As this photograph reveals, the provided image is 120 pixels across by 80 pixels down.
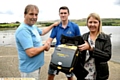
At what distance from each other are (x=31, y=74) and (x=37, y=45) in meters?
0.47

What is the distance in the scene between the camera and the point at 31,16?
3.30 metres

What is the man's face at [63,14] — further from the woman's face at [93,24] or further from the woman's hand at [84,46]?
the woman's hand at [84,46]

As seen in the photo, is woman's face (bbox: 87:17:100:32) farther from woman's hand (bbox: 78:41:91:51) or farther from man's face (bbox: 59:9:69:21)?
man's face (bbox: 59:9:69:21)

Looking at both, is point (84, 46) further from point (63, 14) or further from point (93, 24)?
point (63, 14)

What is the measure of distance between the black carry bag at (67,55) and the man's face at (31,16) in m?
0.64

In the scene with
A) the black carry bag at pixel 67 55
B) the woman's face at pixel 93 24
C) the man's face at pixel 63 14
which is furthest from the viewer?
the man's face at pixel 63 14

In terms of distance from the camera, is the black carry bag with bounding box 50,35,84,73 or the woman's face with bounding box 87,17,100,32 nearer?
the black carry bag with bounding box 50,35,84,73

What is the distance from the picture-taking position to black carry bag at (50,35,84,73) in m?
2.96

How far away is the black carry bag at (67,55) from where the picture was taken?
9.70 ft

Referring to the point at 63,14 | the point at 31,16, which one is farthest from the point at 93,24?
the point at 63,14

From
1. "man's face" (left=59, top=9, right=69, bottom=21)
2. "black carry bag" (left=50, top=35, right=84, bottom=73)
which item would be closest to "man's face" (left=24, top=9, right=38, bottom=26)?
"black carry bag" (left=50, top=35, right=84, bottom=73)

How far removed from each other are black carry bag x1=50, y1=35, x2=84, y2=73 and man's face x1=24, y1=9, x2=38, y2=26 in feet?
2.09

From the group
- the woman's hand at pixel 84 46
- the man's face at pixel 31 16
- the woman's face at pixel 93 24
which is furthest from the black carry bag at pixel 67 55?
Result: the man's face at pixel 31 16

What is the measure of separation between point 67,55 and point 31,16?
845 millimetres
